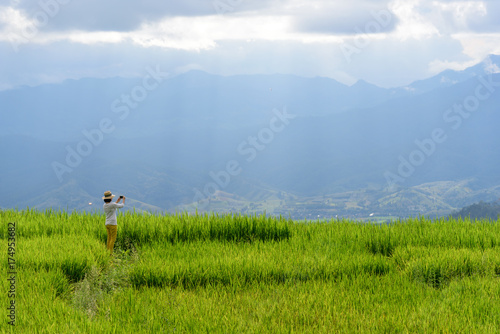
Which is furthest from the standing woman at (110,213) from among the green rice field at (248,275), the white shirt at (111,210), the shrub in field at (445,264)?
the shrub in field at (445,264)

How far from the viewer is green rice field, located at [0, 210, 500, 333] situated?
21.6 feet

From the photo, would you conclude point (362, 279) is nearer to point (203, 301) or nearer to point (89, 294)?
point (203, 301)

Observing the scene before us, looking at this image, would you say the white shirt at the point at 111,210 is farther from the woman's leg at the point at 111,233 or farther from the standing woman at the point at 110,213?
the woman's leg at the point at 111,233

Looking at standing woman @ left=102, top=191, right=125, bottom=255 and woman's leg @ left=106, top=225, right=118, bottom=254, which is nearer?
standing woman @ left=102, top=191, right=125, bottom=255

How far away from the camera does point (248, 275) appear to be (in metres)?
8.31

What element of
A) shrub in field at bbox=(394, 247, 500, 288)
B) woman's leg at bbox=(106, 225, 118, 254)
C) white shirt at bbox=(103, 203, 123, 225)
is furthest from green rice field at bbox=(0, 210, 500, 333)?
white shirt at bbox=(103, 203, 123, 225)

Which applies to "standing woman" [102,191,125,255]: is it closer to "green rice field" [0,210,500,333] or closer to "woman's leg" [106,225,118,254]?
"woman's leg" [106,225,118,254]

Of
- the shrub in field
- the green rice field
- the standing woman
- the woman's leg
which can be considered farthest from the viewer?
the woman's leg

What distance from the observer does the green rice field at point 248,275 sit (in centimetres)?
659

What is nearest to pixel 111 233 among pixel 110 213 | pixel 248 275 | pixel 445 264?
pixel 110 213

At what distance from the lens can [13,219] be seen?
11.8 m

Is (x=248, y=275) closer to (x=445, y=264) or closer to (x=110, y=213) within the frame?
(x=110, y=213)

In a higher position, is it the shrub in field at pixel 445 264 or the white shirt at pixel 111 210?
the white shirt at pixel 111 210

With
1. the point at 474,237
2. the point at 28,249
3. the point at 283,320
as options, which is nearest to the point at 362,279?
the point at 283,320
